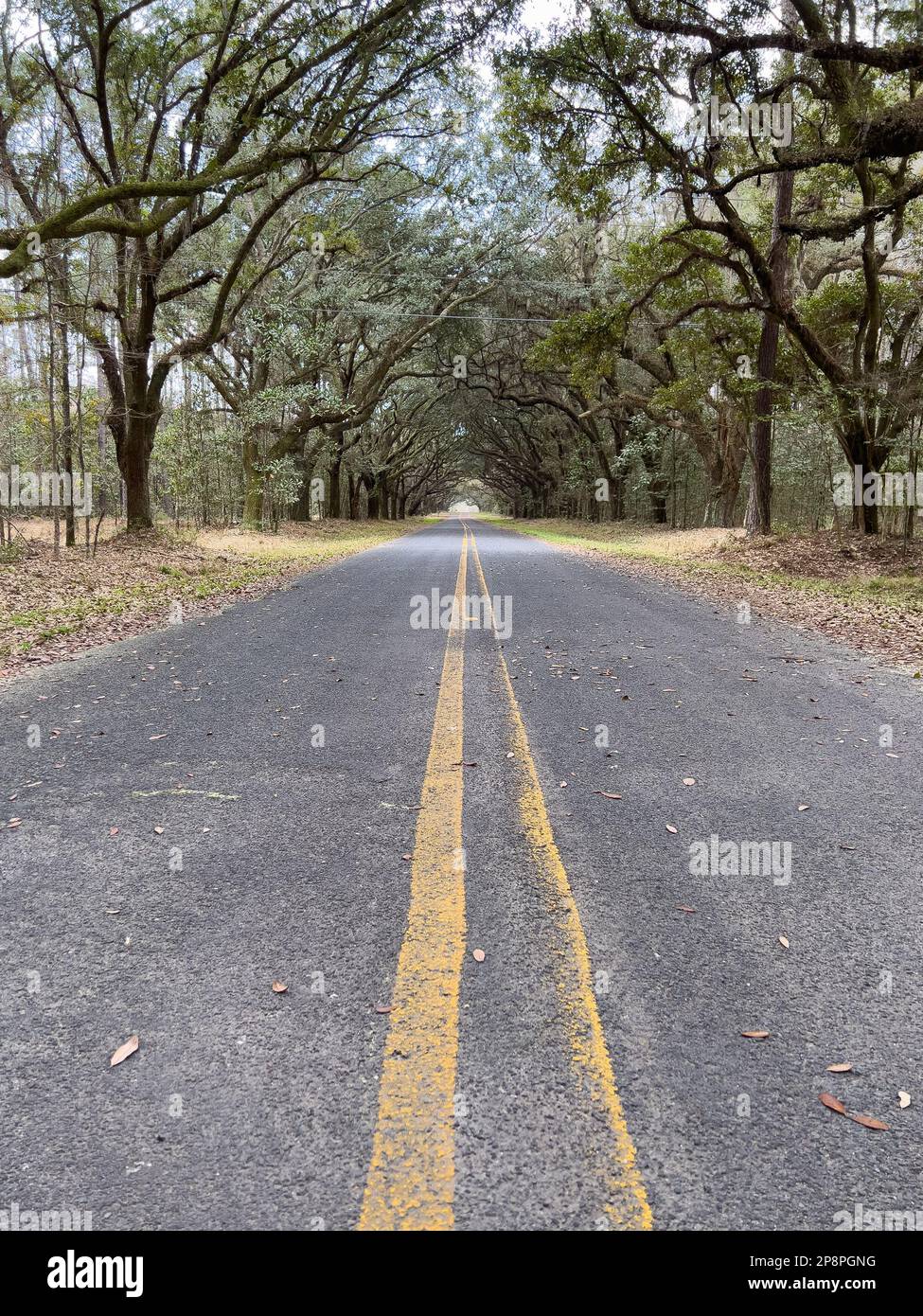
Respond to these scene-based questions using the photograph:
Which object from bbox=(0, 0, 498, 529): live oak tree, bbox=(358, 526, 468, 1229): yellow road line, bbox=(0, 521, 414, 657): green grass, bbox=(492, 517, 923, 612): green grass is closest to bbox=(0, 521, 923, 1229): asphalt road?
bbox=(358, 526, 468, 1229): yellow road line

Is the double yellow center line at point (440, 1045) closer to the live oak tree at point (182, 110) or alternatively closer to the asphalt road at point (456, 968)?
the asphalt road at point (456, 968)

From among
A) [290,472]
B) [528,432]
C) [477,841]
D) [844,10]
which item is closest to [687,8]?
[844,10]

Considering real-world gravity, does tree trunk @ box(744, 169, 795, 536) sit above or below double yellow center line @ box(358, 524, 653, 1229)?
above

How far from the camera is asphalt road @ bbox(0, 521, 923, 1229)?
1.53 meters

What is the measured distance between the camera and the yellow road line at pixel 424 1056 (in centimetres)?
147

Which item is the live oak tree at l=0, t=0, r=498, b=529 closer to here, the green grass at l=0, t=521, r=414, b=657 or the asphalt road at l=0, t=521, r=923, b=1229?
the green grass at l=0, t=521, r=414, b=657

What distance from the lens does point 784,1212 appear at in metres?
1.46

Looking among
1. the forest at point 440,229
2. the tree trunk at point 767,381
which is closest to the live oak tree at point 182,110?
the forest at point 440,229

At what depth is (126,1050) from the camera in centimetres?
187

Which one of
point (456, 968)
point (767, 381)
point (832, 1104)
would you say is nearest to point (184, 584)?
point (456, 968)

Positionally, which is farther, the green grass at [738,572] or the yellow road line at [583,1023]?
the green grass at [738,572]

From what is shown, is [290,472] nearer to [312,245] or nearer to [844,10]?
[312,245]

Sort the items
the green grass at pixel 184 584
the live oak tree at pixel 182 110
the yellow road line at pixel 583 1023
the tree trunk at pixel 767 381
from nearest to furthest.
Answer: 1. the yellow road line at pixel 583 1023
2. the green grass at pixel 184 584
3. the live oak tree at pixel 182 110
4. the tree trunk at pixel 767 381

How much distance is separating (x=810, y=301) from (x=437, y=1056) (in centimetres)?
2051
